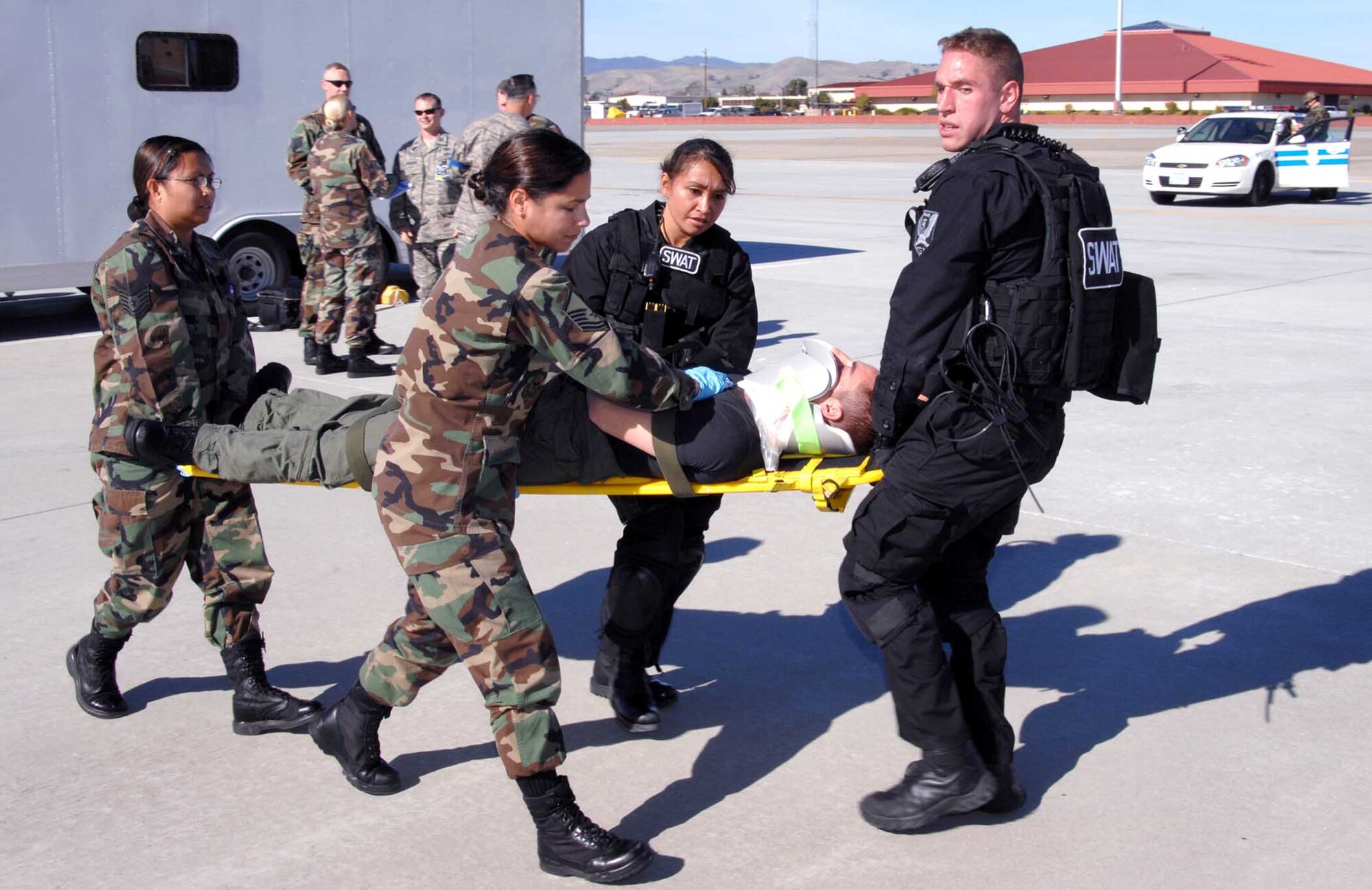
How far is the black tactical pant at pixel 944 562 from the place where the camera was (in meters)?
3.31

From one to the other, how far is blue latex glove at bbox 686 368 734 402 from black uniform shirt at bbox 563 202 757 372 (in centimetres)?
37

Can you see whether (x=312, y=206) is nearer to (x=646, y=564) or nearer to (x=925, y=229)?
(x=646, y=564)

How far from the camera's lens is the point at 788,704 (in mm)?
4277

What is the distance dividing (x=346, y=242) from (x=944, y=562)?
6.68 meters

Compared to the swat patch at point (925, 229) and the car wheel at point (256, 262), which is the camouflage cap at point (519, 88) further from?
the swat patch at point (925, 229)

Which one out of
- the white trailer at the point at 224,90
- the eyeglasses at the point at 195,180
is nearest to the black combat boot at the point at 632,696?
the eyeglasses at the point at 195,180

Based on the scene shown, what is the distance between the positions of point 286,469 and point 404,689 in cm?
68

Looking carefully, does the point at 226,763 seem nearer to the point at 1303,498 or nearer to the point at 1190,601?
the point at 1190,601

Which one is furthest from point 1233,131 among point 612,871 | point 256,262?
point 612,871

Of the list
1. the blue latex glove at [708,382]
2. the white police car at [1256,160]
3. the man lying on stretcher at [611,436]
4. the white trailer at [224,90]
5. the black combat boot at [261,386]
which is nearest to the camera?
the man lying on stretcher at [611,436]

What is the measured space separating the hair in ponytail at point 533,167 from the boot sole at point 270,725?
1.83 metres

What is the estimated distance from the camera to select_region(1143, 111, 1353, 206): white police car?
21828 millimetres

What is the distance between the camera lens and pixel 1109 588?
17.2ft

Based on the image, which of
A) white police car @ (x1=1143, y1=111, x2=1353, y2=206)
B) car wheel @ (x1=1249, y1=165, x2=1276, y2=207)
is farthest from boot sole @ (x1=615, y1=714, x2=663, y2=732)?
car wheel @ (x1=1249, y1=165, x2=1276, y2=207)
